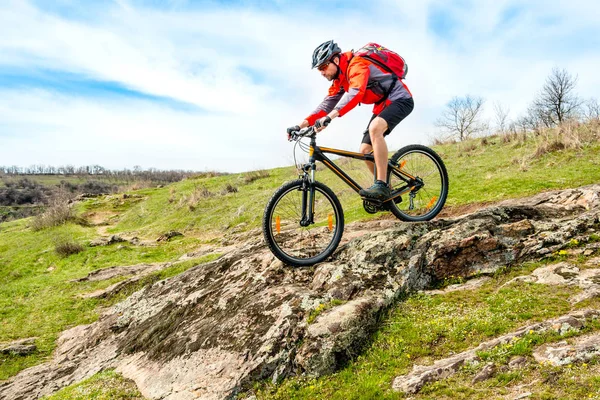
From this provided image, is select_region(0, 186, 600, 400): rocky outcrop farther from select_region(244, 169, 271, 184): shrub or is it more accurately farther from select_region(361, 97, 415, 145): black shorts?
select_region(244, 169, 271, 184): shrub

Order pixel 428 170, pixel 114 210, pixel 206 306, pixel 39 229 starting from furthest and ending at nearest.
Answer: pixel 114 210
pixel 39 229
pixel 428 170
pixel 206 306

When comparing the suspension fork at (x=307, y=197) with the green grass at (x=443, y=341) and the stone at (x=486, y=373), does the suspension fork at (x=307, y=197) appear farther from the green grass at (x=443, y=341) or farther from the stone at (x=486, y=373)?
the stone at (x=486, y=373)

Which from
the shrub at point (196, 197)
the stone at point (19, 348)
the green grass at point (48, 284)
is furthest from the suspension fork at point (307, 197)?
the shrub at point (196, 197)

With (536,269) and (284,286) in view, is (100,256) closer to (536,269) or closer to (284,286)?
(284,286)

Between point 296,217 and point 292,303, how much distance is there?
1.31 meters

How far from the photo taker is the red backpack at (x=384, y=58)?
5.64 metres

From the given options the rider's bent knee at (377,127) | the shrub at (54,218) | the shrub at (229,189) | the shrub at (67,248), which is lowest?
the shrub at (67,248)

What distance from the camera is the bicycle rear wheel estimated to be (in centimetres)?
639

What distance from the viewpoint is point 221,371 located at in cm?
451

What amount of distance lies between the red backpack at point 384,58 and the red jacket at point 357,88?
71 millimetres

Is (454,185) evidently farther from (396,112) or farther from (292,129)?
(292,129)

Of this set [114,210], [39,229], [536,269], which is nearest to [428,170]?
[536,269]

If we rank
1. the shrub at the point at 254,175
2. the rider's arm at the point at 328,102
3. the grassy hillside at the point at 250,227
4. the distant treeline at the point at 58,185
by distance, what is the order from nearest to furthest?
1. the grassy hillside at the point at 250,227
2. the rider's arm at the point at 328,102
3. the shrub at the point at 254,175
4. the distant treeline at the point at 58,185

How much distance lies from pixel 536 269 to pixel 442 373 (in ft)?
7.83
